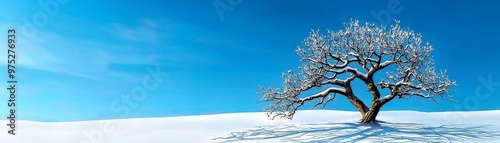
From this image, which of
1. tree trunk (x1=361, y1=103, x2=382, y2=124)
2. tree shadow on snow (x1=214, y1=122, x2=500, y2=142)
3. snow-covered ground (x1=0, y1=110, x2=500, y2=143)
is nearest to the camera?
tree shadow on snow (x1=214, y1=122, x2=500, y2=142)

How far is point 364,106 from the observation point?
1647 centimetres

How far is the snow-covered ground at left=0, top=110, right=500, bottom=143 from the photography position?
13.0m

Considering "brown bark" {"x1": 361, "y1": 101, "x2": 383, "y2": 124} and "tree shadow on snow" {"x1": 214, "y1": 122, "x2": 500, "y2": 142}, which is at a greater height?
"brown bark" {"x1": 361, "y1": 101, "x2": 383, "y2": 124}

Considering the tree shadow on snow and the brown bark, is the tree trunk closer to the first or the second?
the brown bark

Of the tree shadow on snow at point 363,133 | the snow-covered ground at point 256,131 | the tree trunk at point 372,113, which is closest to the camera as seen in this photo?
the tree shadow on snow at point 363,133

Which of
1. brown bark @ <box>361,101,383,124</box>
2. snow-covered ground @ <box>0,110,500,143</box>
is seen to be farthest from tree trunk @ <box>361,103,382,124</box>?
snow-covered ground @ <box>0,110,500,143</box>

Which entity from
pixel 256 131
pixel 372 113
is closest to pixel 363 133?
pixel 372 113

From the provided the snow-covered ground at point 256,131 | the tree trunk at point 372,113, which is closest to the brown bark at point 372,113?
the tree trunk at point 372,113

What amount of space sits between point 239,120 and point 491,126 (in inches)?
→ 363

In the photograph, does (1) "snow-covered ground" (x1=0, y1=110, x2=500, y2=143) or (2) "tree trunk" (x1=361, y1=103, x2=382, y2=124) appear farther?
(2) "tree trunk" (x1=361, y1=103, x2=382, y2=124)

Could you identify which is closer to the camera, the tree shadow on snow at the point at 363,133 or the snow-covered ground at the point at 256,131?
the tree shadow on snow at the point at 363,133

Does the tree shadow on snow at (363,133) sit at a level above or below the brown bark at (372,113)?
below

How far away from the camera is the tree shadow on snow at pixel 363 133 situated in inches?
500

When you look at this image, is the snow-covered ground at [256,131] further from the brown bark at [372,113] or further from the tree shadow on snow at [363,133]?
the brown bark at [372,113]
